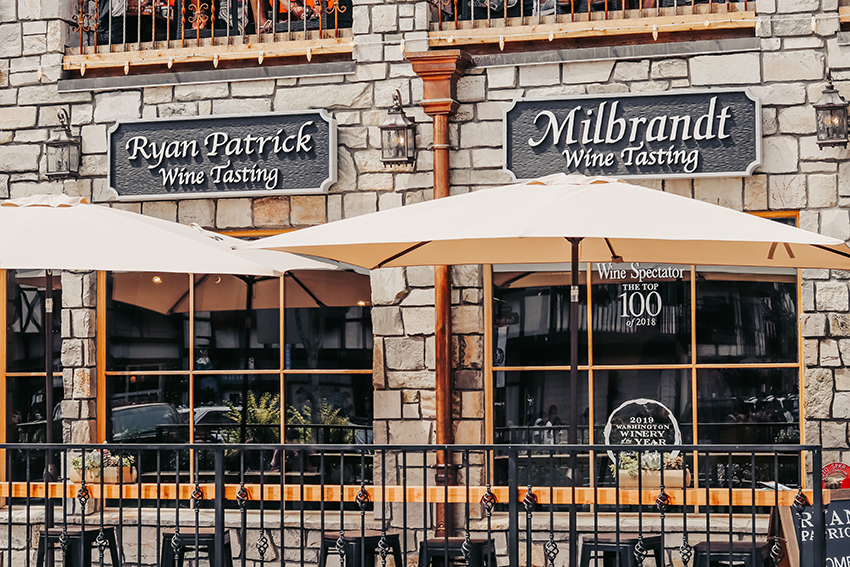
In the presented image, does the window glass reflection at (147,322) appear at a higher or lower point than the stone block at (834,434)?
higher

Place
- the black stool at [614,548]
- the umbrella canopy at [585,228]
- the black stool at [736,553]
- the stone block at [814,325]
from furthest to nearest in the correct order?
the stone block at [814,325] < the black stool at [614,548] < the black stool at [736,553] < the umbrella canopy at [585,228]

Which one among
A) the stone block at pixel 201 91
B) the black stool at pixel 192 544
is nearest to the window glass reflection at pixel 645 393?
the black stool at pixel 192 544

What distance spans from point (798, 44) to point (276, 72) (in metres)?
3.98

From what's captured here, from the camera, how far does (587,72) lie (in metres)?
7.84

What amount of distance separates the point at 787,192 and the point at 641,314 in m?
1.36

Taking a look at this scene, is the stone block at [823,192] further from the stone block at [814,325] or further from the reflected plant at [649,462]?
the reflected plant at [649,462]

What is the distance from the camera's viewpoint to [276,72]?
833cm

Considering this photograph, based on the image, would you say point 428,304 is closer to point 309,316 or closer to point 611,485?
point 309,316

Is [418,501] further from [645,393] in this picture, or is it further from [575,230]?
[575,230]

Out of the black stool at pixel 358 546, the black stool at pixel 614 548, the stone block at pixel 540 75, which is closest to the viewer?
the black stool at pixel 614 548

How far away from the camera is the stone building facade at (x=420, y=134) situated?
7.44 meters

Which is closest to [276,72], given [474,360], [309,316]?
[309,316]

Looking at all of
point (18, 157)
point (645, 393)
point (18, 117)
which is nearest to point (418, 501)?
point (645, 393)

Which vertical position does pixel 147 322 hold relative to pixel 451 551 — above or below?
above
